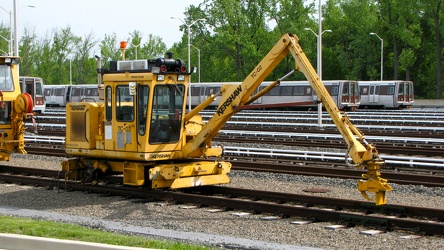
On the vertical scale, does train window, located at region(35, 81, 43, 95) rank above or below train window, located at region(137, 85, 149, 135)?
above

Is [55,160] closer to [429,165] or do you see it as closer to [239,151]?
[239,151]

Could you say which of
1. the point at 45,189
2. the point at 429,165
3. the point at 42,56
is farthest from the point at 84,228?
the point at 42,56

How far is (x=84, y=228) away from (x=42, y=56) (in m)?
73.5

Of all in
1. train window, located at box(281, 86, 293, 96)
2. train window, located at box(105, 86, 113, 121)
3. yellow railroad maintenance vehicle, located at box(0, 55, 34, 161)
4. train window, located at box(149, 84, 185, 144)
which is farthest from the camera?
train window, located at box(281, 86, 293, 96)

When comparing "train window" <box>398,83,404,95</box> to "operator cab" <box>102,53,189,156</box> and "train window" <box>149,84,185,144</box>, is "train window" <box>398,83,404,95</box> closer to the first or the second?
"operator cab" <box>102,53,189,156</box>

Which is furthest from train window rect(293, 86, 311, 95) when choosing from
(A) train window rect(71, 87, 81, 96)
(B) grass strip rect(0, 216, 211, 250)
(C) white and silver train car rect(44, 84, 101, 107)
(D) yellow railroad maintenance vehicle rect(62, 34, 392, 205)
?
(B) grass strip rect(0, 216, 211, 250)

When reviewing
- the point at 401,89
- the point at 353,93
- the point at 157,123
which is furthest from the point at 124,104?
the point at 401,89

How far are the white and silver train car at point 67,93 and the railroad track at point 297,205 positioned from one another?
4855 cm

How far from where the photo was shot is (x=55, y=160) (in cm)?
2291

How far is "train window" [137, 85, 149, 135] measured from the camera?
14.0 m

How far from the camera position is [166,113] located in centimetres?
1432

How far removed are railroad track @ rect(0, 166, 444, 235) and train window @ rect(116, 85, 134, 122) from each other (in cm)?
175

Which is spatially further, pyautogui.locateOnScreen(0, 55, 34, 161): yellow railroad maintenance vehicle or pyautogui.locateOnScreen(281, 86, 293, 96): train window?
pyautogui.locateOnScreen(281, 86, 293, 96): train window

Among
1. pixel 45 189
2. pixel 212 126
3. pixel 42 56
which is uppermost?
pixel 42 56
